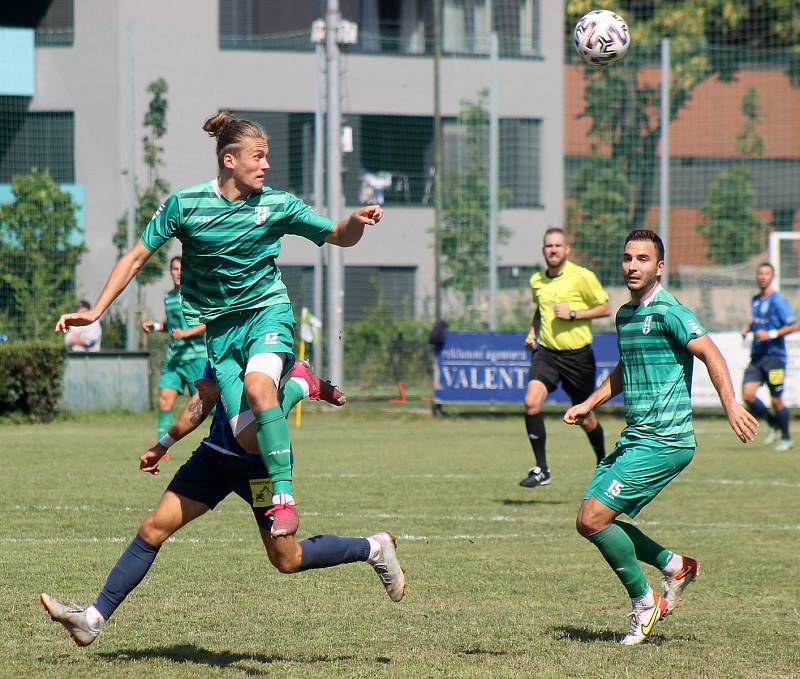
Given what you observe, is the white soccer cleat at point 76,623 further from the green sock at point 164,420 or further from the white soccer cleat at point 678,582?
the green sock at point 164,420

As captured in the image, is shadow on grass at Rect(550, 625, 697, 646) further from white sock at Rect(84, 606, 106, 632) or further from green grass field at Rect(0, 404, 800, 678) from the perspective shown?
white sock at Rect(84, 606, 106, 632)

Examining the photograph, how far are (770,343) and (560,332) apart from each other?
567cm

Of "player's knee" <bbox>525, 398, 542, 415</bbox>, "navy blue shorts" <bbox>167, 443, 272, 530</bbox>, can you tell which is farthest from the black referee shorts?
"navy blue shorts" <bbox>167, 443, 272, 530</bbox>

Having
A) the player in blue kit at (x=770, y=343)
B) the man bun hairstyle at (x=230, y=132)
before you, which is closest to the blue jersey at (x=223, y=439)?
the man bun hairstyle at (x=230, y=132)

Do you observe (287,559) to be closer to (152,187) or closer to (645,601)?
(645,601)

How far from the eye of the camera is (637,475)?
254 inches

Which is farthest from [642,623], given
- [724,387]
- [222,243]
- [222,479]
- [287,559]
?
[222,243]

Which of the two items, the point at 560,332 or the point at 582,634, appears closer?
the point at 582,634

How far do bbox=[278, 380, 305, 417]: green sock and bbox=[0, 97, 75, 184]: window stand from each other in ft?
66.8

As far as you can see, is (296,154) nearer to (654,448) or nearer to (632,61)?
(632,61)

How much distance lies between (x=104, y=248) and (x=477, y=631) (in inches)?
769

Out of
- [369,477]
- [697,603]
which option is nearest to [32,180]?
[369,477]

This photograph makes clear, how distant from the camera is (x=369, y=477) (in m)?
13.3

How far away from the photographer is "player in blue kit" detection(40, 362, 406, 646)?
226 inches
